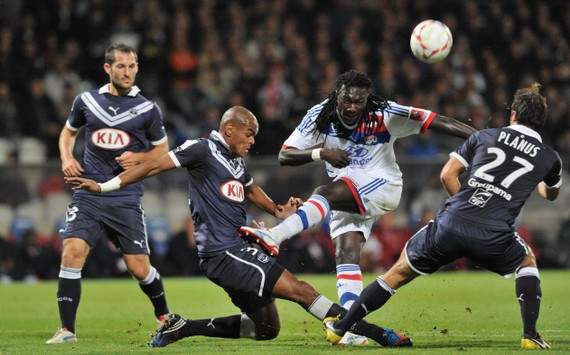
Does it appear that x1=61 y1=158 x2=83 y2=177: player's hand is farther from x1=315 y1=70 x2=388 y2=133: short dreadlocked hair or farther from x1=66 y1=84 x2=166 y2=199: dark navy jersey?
x1=315 y1=70 x2=388 y2=133: short dreadlocked hair

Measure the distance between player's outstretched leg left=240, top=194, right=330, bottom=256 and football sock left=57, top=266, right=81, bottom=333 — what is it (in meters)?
1.87

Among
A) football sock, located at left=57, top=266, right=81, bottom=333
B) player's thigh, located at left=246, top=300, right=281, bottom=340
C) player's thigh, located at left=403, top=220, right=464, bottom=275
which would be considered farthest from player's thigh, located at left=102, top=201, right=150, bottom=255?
player's thigh, located at left=403, top=220, right=464, bottom=275

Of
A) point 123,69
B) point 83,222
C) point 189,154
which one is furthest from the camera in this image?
point 123,69

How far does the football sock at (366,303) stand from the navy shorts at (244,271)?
1.89ft

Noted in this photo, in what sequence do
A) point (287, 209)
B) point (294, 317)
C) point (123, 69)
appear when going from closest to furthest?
point (287, 209)
point (123, 69)
point (294, 317)

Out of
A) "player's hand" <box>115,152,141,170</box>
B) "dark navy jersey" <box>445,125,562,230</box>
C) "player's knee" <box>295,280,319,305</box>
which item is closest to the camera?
"dark navy jersey" <box>445,125,562,230</box>

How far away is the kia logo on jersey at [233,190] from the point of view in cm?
787

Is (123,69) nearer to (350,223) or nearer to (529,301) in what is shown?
(350,223)

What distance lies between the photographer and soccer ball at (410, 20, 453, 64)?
9141mm

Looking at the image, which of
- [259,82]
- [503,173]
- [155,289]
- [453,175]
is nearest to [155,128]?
[155,289]

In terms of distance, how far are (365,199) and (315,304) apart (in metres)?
1.32

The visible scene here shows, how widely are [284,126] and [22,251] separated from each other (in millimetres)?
4775

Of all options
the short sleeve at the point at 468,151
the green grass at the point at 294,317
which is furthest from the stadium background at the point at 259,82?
the short sleeve at the point at 468,151

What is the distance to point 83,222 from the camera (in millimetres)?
9086
